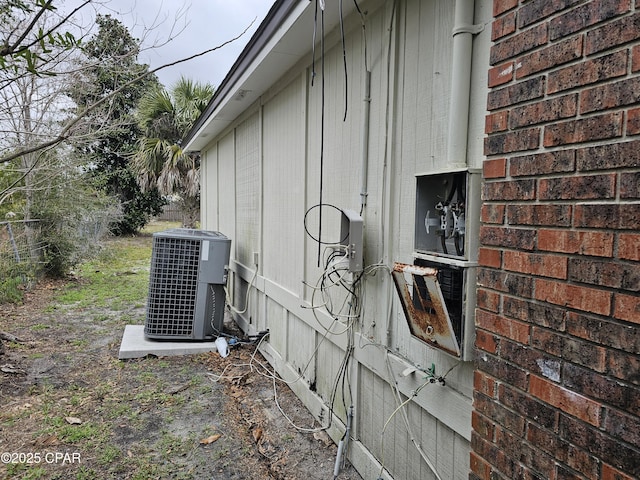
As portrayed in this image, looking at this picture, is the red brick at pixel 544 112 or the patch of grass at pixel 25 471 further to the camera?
the patch of grass at pixel 25 471

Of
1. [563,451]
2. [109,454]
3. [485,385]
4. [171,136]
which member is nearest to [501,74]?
[485,385]

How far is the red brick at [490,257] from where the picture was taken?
4.60 ft

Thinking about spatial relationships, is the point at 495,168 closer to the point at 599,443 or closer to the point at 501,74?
the point at 501,74

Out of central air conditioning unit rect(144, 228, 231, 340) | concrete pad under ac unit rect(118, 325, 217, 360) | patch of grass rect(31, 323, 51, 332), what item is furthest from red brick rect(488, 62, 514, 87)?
patch of grass rect(31, 323, 51, 332)

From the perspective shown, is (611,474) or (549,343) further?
(549,343)

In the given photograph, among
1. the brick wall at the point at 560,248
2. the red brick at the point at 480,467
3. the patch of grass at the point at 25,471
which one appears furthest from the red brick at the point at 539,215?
the patch of grass at the point at 25,471

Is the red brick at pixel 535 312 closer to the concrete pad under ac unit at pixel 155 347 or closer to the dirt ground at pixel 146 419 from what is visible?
the dirt ground at pixel 146 419

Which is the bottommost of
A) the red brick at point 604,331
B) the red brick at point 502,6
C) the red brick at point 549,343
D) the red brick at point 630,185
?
the red brick at point 549,343

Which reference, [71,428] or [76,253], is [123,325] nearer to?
[71,428]

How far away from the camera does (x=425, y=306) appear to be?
5.90ft

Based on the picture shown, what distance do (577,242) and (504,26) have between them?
2.43 ft

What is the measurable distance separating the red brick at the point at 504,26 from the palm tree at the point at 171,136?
11.9m

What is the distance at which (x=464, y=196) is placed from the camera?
164cm

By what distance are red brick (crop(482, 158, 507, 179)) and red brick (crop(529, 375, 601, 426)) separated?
628 mm
